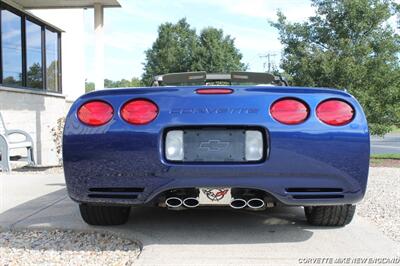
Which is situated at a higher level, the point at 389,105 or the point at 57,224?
the point at 389,105

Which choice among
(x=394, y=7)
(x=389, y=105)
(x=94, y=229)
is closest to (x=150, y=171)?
(x=94, y=229)

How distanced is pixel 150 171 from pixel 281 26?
10204 millimetres

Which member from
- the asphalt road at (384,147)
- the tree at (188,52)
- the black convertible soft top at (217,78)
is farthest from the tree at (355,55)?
the tree at (188,52)

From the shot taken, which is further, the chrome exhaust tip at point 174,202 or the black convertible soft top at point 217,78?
the black convertible soft top at point 217,78

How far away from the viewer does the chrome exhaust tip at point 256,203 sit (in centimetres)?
313

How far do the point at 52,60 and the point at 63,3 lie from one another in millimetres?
2559

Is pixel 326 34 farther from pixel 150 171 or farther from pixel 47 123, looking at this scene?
pixel 150 171

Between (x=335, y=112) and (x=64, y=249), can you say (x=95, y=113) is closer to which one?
(x=64, y=249)

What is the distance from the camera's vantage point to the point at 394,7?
11914 millimetres

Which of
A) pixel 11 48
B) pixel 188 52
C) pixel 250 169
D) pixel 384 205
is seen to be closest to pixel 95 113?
pixel 250 169

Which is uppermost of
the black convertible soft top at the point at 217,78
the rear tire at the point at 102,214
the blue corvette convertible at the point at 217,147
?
the black convertible soft top at the point at 217,78

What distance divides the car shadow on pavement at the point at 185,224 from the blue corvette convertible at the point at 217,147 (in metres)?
0.34

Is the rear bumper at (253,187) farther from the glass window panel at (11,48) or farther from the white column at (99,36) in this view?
the white column at (99,36)

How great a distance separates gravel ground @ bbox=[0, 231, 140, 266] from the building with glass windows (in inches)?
256
